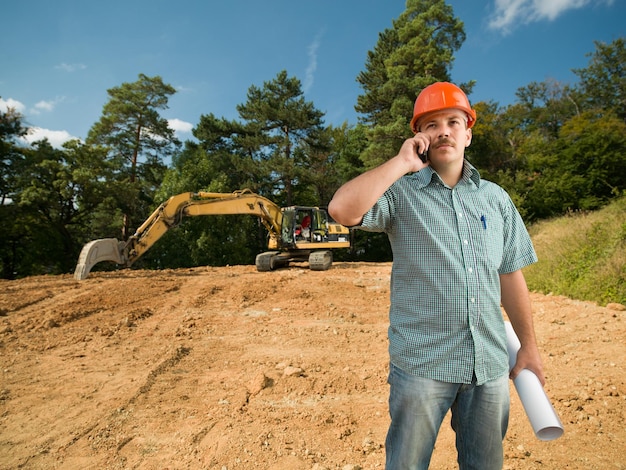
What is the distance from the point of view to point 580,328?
5152mm

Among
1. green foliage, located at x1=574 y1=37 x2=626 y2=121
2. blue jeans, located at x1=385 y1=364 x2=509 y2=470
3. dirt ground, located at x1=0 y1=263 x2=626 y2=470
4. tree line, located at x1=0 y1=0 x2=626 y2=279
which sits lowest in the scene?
dirt ground, located at x1=0 y1=263 x2=626 y2=470

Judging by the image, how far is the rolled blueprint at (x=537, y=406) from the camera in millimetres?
1369

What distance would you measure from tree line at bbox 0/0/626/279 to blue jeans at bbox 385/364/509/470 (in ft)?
62.3

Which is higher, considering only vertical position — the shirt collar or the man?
the shirt collar

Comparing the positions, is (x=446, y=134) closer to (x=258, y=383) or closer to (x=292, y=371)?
(x=258, y=383)

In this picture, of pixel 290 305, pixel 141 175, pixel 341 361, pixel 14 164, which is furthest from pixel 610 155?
pixel 14 164

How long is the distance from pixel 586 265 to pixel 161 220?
10.5m

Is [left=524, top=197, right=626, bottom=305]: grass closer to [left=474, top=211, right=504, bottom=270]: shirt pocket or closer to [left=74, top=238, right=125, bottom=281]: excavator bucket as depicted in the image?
[left=474, top=211, right=504, bottom=270]: shirt pocket

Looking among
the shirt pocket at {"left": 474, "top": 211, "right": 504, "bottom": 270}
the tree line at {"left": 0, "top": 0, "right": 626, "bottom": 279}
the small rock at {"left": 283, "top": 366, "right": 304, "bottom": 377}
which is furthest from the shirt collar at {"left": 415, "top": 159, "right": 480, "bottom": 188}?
the tree line at {"left": 0, "top": 0, "right": 626, "bottom": 279}

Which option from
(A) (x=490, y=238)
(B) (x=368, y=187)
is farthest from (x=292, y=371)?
(B) (x=368, y=187)

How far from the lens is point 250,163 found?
2200 centimetres

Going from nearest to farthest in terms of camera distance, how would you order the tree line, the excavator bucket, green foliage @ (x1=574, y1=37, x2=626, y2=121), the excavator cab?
the excavator bucket
the excavator cab
the tree line
green foliage @ (x1=574, y1=37, x2=626, y2=121)

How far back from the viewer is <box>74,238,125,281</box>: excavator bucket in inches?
394

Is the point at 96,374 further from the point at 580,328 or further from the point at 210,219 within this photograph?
the point at 210,219
